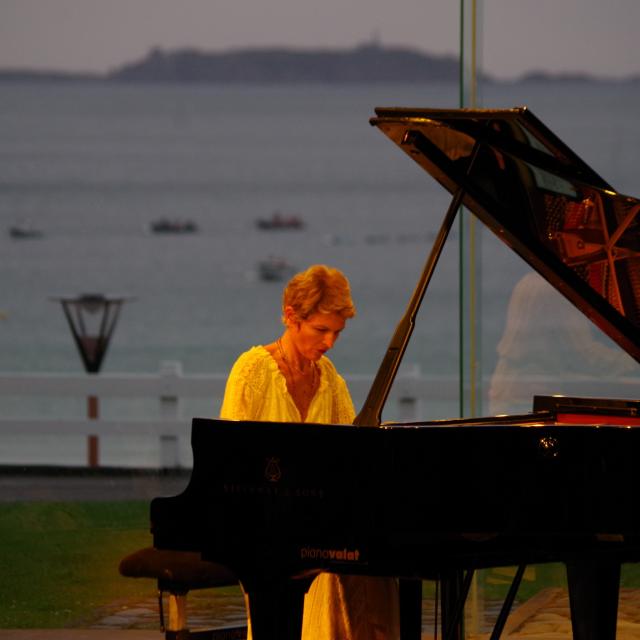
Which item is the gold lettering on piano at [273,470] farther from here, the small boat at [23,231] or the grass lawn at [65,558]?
the small boat at [23,231]

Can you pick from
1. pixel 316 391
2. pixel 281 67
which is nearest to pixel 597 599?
pixel 316 391

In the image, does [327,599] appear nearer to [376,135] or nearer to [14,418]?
[14,418]

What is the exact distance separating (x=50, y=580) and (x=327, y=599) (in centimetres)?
240

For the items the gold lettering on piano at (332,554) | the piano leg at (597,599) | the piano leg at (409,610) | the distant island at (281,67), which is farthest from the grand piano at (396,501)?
the distant island at (281,67)

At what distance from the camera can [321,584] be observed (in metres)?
4.77

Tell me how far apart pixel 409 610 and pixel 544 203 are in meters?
1.12

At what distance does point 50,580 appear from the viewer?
6875 millimetres

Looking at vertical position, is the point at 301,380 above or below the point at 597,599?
above

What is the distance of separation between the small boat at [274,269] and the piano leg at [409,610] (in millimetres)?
4872

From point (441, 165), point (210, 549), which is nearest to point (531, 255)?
point (441, 165)

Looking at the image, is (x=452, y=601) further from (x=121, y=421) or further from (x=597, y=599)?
(x=121, y=421)

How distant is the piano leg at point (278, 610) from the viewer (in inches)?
160

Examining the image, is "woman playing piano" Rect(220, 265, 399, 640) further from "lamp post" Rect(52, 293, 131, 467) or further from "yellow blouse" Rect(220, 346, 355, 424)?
"lamp post" Rect(52, 293, 131, 467)

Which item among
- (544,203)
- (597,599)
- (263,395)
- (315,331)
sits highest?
(544,203)
